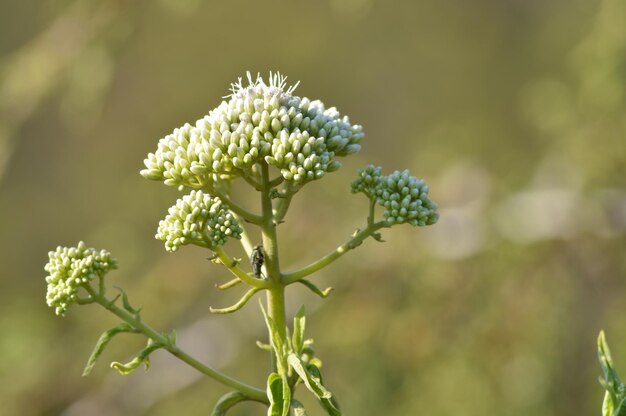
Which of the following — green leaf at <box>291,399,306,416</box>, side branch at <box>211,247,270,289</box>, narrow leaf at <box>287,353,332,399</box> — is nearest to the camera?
narrow leaf at <box>287,353,332,399</box>

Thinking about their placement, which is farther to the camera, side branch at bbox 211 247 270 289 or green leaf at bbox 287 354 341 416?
side branch at bbox 211 247 270 289

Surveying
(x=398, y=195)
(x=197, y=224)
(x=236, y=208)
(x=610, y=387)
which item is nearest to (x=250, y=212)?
(x=236, y=208)

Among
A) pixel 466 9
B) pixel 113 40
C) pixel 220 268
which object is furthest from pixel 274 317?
pixel 466 9

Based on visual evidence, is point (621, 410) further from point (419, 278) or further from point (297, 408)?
point (419, 278)

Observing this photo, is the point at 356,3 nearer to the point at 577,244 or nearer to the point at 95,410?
the point at 577,244

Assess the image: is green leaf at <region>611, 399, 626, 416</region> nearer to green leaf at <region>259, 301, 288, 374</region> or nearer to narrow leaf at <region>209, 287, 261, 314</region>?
green leaf at <region>259, 301, 288, 374</region>

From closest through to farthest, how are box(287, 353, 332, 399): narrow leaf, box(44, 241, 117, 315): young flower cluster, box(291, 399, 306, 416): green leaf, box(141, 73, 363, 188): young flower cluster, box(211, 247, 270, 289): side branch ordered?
box(287, 353, 332, 399): narrow leaf < box(291, 399, 306, 416): green leaf < box(211, 247, 270, 289): side branch < box(141, 73, 363, 188): young flower cluster < box(44, 241, 117, 315): young flower cluster

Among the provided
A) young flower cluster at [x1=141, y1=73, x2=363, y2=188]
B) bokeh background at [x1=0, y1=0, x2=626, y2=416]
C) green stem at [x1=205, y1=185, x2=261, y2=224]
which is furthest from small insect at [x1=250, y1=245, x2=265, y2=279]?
bokeh background at [x1=0, y1=0, x2=626, y2=416]
